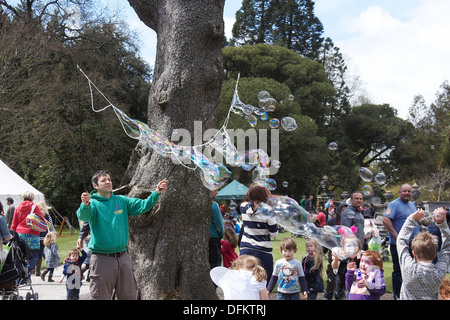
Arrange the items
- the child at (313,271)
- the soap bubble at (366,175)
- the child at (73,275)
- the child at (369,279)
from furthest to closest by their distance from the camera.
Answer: the soap bubble at (366,175), the child at (73,275), the child at (313,271), the child at (369,279)

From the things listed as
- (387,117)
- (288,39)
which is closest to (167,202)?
(288,39)

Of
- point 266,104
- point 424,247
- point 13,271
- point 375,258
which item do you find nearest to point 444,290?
point 424,247

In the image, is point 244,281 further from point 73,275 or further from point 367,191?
point 367,191

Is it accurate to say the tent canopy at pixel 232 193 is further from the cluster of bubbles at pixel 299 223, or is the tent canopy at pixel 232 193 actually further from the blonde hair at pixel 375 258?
the blonde hair at pixel 375 258

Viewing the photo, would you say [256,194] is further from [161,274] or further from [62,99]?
[62,99]

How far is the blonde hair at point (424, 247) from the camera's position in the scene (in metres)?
3.94

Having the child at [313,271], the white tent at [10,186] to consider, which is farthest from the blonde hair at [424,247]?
the white tent at [10,186]

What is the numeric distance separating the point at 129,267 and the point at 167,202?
59.1 inches

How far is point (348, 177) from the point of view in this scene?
34438 millimetres

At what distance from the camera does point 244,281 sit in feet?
13.3

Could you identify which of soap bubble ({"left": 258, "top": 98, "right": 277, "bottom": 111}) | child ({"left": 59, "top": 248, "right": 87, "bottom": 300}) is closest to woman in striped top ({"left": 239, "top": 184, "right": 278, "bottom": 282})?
soap bubble ({"left": 258, "top": 98, "right": 277, "bottom": 111})

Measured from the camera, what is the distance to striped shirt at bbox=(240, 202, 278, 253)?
5422 mm

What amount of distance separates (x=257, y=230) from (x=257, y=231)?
1 cm

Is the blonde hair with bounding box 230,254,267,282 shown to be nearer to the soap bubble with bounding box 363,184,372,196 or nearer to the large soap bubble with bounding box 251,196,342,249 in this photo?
the large soap bubble with bounding box 251,196,342,249
